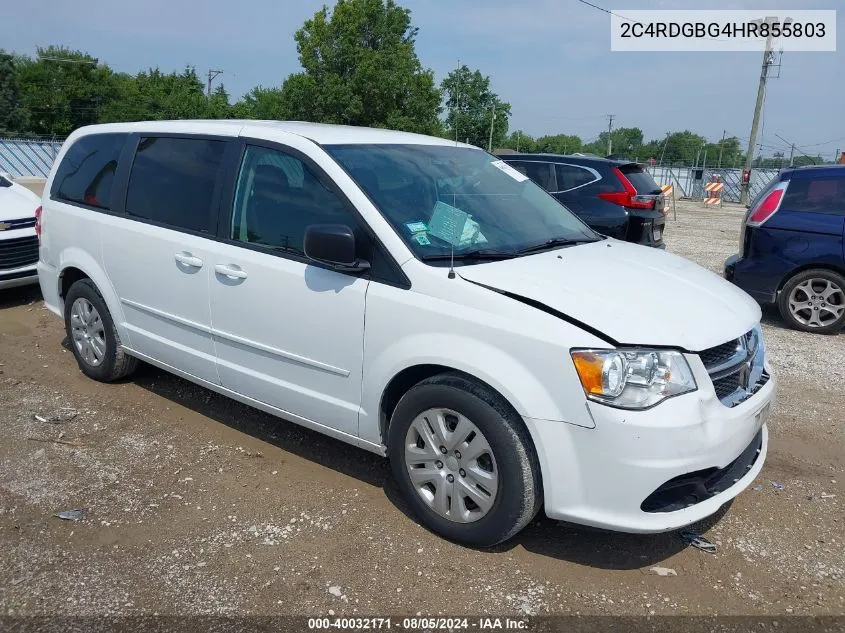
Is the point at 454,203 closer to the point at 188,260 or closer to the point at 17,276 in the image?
the point at 188,260

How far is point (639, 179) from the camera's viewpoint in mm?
9016

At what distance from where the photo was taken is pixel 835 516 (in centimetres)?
357

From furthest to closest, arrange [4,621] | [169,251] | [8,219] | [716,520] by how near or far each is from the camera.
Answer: [8,219] → [169,251] → [716,520] → [4,621]

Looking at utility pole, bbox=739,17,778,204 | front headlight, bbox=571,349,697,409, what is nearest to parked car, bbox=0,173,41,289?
front headlight, bbox=571,349,697,409

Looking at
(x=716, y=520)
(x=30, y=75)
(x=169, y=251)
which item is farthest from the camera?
(x=30, y=75)

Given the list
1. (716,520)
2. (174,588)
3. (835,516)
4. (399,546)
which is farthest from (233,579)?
(835,516)

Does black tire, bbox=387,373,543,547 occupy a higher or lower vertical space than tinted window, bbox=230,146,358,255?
lower

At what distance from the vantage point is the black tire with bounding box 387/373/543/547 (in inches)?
113

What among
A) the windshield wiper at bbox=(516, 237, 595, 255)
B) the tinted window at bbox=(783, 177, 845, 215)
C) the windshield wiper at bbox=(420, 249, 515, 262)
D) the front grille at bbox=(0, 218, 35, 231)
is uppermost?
the tinted window at bbox=(783, 177, 845, 215)

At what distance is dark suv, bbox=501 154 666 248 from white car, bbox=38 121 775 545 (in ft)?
14.4

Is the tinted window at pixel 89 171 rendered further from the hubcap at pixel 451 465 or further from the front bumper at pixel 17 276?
the hubcap at pixel 451 465

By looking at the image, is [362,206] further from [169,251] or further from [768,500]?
[768,500]

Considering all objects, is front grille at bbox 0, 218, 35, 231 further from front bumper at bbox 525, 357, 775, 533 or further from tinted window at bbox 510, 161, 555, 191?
front bumper at bbox 525, 357, 775, 533

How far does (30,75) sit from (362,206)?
77.0m
